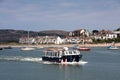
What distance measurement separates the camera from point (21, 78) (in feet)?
178

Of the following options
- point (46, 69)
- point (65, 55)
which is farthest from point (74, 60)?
point (46, 69)

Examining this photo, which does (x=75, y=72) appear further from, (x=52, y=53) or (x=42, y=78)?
(x=52, y=53)

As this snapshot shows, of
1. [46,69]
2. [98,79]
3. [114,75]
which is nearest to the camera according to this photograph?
[98,79]

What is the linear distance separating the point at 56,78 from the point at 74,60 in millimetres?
18272

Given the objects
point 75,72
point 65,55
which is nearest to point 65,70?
point 75,72

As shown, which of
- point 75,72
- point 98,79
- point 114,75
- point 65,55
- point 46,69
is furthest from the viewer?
point 65,55

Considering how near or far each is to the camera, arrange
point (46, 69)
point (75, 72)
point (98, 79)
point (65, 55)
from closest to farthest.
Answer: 1. point (98, 79)
2. point (75, 72)
3. point (46, 69)
4. point (65, 55)

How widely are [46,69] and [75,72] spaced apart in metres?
6.11

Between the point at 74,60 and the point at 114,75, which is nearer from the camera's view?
the point at 114,75

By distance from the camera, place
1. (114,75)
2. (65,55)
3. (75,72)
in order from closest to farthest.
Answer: (114,75) → (75,72) → (65,55)

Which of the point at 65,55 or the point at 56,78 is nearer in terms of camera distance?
the point at 56,78

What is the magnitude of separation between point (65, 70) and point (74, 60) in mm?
8323

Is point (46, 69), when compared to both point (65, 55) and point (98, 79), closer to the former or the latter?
point (65, 55)

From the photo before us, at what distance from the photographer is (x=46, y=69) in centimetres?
6631
